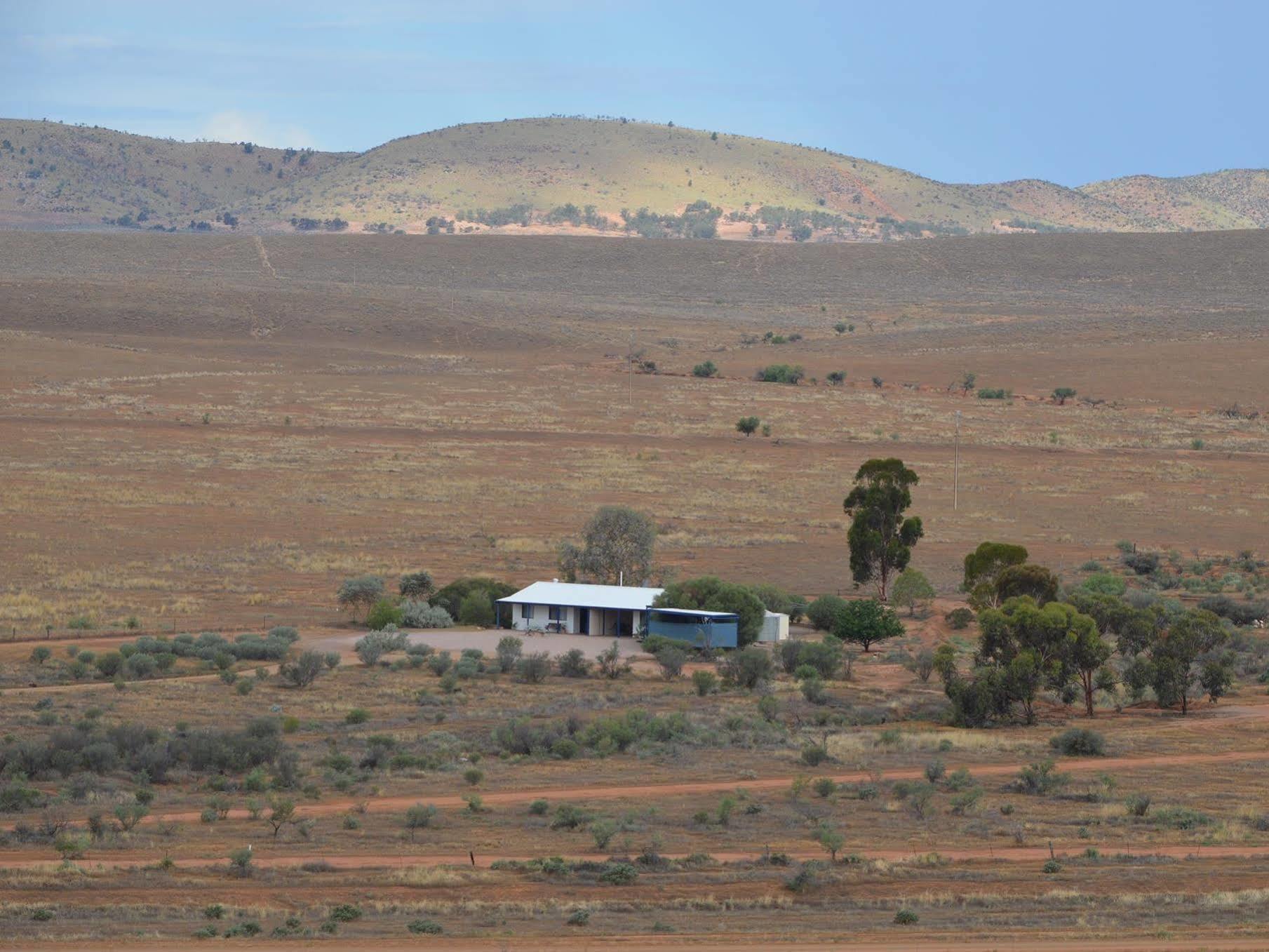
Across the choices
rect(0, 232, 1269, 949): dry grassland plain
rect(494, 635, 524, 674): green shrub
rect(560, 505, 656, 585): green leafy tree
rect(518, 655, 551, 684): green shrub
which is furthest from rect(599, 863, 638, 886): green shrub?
rect(560, 505, 656, 585): green leafy tree

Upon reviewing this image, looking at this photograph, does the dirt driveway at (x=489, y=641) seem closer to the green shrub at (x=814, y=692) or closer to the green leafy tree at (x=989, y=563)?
the green shrub at (x=814, y=692)

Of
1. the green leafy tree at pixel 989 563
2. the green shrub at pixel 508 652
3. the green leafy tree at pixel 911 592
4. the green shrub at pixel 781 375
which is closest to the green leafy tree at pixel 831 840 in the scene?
the green shrub at pixel 508 652

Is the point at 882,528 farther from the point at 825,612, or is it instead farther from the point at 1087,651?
the point at 1087,651

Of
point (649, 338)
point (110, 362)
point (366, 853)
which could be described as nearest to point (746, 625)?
point (366, 853)

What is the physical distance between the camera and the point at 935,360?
104 metres

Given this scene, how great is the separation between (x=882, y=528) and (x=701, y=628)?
940 cm

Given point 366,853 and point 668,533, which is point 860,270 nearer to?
point 668,533

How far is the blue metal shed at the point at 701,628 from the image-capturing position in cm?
3772

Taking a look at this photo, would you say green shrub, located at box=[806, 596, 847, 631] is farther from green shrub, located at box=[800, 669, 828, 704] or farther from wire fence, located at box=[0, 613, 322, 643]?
wire fence, located at box=[0, 613, 322, 643]

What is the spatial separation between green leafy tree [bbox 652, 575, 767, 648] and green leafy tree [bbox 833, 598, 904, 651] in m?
1.92

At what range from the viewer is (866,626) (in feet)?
128

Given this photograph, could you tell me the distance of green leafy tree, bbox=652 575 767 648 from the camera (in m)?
38.2

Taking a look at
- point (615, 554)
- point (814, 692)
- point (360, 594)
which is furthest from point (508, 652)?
point (615, 554)

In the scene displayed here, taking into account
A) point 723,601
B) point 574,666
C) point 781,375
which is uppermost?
point 781,375
